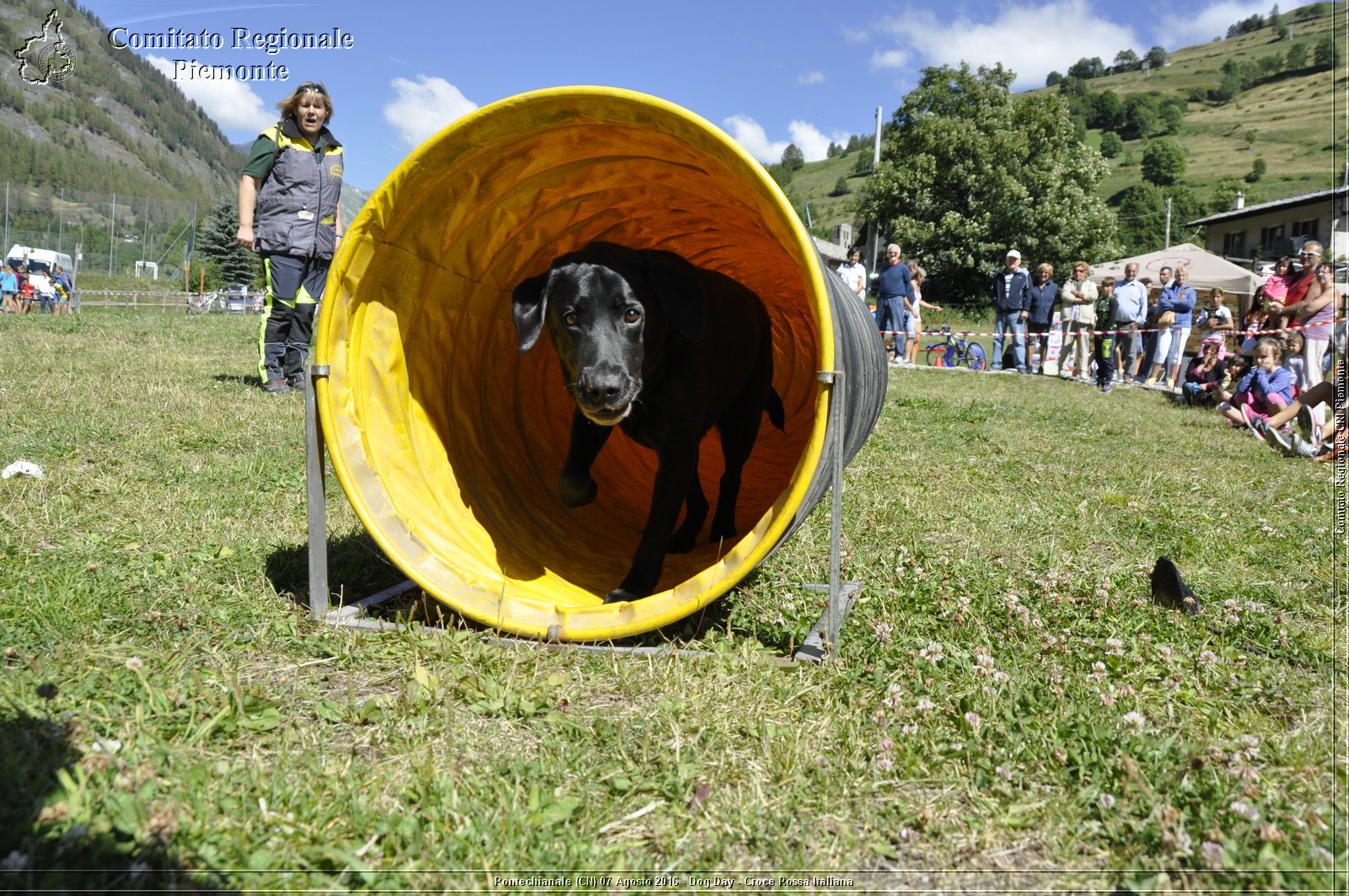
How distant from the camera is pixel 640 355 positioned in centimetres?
345

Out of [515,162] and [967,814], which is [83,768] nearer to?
[967,814]

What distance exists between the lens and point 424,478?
12.1ft

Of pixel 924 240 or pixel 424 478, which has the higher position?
pixel 924 240

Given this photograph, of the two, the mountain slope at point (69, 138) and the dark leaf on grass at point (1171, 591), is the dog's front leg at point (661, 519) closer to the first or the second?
the dark leaf on grass at point (1171, 591)

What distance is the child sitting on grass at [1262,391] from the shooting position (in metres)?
9.06

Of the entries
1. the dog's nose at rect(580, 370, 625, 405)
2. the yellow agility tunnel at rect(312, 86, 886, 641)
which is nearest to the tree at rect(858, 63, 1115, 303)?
the yellow agility tunnel at rect(312, 86, 886, 641)

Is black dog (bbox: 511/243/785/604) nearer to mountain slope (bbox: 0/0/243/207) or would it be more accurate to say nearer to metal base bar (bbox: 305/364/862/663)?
metal base bar (bbox: 305/364/862/663)

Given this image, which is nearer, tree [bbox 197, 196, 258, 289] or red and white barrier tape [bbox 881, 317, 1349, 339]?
→ red and white barrier tape [bbox 881, 317, 1349, 339]

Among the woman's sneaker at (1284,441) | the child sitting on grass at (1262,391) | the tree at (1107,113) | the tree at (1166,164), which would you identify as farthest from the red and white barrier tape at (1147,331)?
the tree at (1107,113)

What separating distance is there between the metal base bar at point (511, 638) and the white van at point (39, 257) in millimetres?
37075

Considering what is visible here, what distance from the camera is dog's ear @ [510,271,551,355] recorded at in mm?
3482

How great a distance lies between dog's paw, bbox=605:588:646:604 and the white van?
3778 centimetres

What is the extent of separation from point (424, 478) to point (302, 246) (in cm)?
433

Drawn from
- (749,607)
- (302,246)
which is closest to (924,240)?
(302,246)
